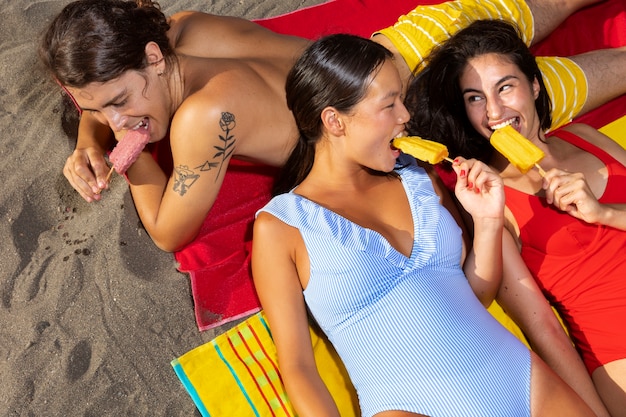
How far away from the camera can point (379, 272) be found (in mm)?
2912

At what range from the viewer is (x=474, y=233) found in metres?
3.24

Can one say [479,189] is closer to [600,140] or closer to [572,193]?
[572,193]

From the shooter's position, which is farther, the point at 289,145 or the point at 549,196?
the point at 289,145

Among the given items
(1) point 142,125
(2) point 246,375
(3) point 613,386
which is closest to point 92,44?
(1) point 142,125

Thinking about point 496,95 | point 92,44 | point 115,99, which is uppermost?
point 92,44

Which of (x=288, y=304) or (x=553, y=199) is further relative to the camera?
(x=553, y=199)

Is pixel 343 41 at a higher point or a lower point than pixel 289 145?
higher

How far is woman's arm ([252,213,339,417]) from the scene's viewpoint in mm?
2938

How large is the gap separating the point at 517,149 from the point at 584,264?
0.72m

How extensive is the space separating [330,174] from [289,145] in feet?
1.48

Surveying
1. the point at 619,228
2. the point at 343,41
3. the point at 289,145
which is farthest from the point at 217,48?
the point at 619,228

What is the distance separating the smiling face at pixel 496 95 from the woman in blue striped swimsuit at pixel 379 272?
0.40m

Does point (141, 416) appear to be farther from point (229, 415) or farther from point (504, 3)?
point (504, 3)

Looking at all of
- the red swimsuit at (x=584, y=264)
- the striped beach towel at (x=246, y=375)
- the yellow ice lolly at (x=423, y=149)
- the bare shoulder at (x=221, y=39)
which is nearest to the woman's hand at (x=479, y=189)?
the yellow ice lolly at (x=423, y=149)
